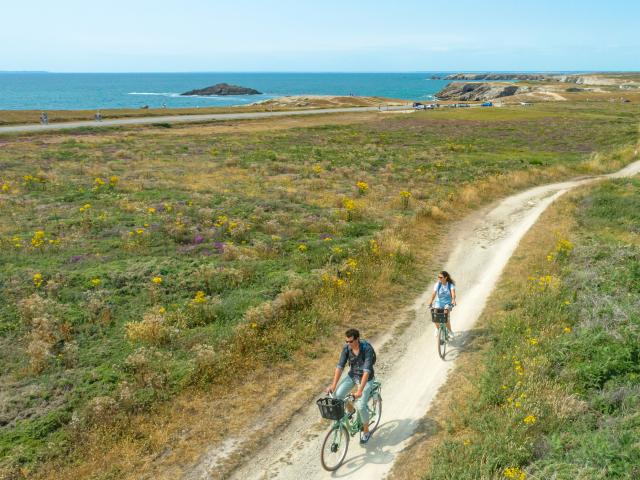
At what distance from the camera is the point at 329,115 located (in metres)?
90.4

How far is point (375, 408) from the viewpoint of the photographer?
33.1ft

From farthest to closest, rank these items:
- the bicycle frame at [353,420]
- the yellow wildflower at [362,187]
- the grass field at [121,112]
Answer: the grass field at [121,112], the yellow wildflower at [362,187], the bicycle frame at [353,420]

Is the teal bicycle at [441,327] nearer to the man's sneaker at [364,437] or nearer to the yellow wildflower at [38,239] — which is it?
the man's sneaker at [364,437]

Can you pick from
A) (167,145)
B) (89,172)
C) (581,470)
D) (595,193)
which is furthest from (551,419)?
(167,145)

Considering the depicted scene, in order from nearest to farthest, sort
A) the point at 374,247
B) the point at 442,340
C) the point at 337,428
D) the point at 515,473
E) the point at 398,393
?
the point at 515,473 < the point at 337,428 < the point at 398,393 < the point at 442,340 < the point at 374,247

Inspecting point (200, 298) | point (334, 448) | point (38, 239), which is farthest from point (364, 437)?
point (38, 239)

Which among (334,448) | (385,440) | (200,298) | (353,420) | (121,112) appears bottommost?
(385,440)

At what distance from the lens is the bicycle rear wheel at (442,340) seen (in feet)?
42.3

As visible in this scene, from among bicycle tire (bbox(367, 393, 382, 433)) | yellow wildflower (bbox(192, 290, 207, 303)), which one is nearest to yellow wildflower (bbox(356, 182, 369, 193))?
yellow wildflower (bbox(192, 290, 207, 303))

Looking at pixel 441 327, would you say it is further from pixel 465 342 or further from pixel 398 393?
pixel 398 393

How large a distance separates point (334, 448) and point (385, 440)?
140 centimetres

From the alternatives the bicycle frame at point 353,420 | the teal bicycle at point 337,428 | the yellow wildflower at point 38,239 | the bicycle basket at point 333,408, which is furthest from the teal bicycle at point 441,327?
the yellow wildflower at point 38,239

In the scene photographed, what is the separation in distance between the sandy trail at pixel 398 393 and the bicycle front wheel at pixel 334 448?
0.56 ft

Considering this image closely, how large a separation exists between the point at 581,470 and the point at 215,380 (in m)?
8.11
